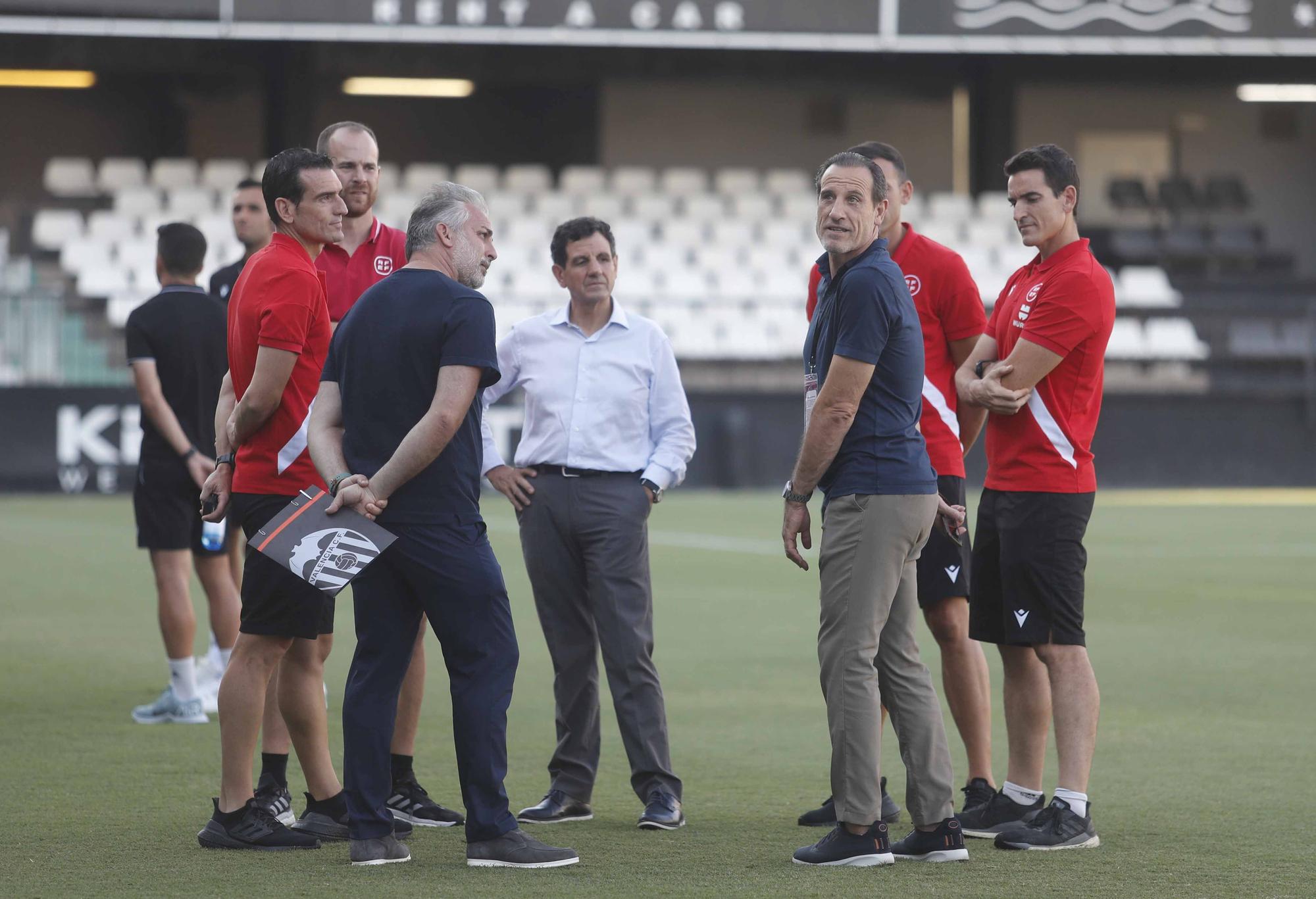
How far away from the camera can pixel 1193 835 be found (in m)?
5.26

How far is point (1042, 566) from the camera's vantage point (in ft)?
16.8

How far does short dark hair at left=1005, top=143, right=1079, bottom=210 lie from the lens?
521 centimetres

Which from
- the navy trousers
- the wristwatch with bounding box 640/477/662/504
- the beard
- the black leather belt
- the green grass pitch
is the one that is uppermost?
the beard

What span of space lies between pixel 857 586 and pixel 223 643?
140 inches

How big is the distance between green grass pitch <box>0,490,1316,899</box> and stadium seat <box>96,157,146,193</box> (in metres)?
14.8

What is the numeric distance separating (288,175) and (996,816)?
293 centimetres

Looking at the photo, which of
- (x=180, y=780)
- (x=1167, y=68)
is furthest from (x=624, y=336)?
(x=1167, y=68)

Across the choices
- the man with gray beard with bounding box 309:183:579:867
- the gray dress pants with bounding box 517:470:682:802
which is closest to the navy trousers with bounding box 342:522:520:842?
the man with gray beard with bounding box 309:183:579:867

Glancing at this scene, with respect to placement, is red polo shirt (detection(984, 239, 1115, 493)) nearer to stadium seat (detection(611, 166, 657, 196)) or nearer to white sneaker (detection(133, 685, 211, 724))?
white sneaker (detection(133, 685, 211, 724))

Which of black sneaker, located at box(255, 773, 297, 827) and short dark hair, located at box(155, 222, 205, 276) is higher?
short dark hair, located at box(155, 222, 205, 276)

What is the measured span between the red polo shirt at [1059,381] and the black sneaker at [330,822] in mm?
2117

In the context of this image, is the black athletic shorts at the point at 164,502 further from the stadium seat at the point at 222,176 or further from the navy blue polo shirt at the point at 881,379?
the stadium seat at the point at 222,176

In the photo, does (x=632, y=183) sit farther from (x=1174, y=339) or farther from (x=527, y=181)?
(x=1174, y=339)

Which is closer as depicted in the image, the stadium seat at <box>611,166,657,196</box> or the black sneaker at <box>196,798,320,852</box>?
the black sneaker at <box>196,798,320,852</box>
